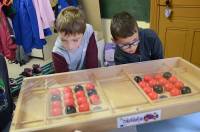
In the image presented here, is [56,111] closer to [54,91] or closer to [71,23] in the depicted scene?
[54,91]

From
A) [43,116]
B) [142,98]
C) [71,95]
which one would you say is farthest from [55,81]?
[142,98]

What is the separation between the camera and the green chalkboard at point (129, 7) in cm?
262

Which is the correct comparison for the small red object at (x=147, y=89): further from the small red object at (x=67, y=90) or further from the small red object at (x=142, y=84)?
the small red object at (x=67, y=90)

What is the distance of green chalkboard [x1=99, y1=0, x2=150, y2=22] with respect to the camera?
8.58 ft

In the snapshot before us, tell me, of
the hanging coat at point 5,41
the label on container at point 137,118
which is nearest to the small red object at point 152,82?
the label on container at point 137,118

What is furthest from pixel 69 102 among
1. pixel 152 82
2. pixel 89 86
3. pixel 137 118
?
pixel 152 82

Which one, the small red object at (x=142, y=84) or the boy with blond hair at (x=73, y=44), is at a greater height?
the boy with blond hair at (x=73, y=44)

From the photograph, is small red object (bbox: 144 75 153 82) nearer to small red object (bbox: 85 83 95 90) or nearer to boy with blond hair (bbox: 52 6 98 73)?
small red object (bbox: 85 83 95 90)

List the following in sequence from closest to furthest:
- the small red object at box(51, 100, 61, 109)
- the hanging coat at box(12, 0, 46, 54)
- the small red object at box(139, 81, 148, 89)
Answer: the small red object at box(51, 100, 61, 109)
the small red object at box(139, 81, 148, 89)
the hanging coat at box(12, 0, 46, 54)

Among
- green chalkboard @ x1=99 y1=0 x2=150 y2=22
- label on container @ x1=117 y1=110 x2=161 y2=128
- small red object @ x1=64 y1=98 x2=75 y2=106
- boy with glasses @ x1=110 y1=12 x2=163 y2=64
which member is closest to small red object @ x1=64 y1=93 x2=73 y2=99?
small red object @ x1=64 y1=98 x2=75 y2=106

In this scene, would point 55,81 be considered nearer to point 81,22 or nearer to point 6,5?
point 81,22

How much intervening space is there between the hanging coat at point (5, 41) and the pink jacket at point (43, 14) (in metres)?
0.31

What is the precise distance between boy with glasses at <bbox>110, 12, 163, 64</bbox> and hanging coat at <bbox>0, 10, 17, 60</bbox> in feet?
4.01

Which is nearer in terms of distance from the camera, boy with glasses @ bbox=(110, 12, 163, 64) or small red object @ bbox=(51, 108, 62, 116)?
small red object @ bbox=(51, 108, 62, 116)
